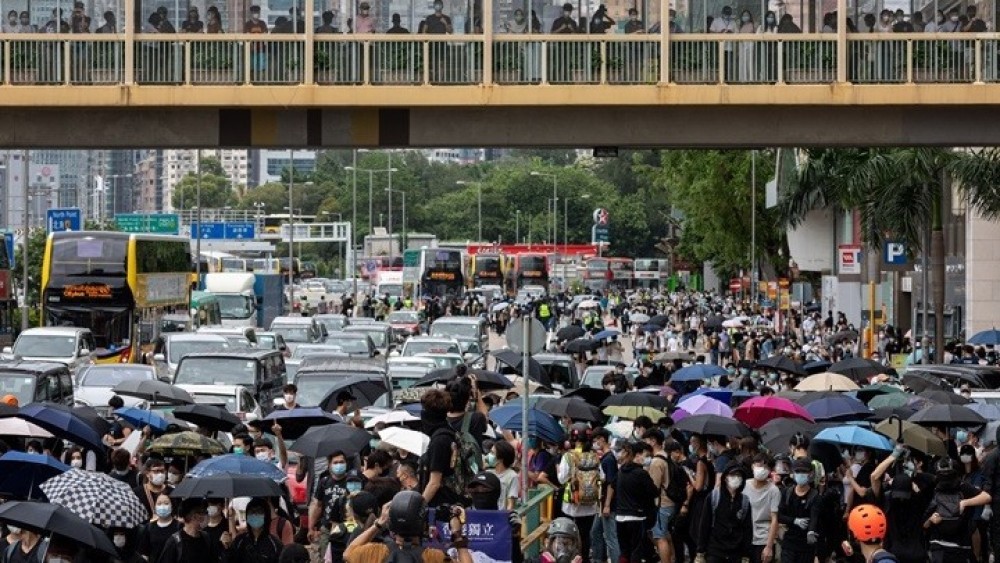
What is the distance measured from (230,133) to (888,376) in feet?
32.5

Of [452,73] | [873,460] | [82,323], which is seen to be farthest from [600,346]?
[873,460]

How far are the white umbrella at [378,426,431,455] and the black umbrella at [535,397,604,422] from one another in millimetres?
5915

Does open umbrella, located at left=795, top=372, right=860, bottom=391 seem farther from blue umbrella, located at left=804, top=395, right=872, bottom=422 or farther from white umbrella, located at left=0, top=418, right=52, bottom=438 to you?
white umbrella, located at left=0, top=418, right=52, bottom=438

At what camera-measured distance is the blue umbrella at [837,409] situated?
22453mm

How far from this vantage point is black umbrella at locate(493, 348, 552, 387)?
30016 millimetres

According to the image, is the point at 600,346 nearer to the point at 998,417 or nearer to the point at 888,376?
the point at 888,376

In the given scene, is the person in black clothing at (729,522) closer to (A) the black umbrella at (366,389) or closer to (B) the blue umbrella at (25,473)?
(B) the blue umbrella at (25,473)

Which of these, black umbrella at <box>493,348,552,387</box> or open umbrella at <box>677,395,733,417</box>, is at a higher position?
open umbrella at <box>677,395,733,417</box>

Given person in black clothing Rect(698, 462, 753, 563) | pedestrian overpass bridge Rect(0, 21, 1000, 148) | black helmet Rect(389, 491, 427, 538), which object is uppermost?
pedestrian overpass bridge Rect(0, 21, 1000, 148)

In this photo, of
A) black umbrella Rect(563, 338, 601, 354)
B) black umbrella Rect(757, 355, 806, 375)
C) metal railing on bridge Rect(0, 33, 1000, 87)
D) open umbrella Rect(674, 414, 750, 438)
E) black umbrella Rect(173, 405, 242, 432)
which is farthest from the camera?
black umbrella Rect(563, 338, 601, 354)

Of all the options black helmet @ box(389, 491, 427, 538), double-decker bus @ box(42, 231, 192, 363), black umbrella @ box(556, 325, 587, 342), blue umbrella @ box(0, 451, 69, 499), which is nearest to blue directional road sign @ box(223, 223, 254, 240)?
double-decker bus @ box(42, 231, 192, 363)

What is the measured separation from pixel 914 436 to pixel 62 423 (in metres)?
7.11

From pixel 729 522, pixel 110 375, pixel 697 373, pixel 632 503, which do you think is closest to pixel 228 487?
pixel 729 522

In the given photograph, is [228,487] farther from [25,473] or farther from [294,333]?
[294,333]
